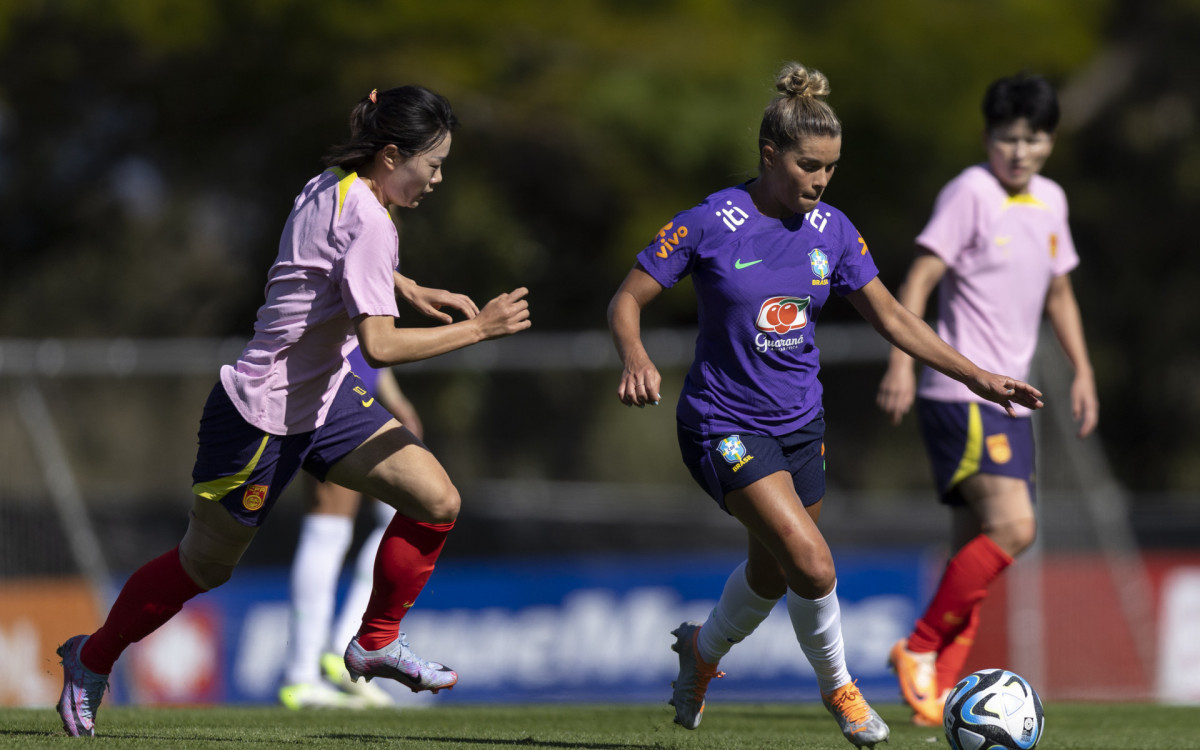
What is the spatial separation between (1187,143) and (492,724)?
50.4 feet

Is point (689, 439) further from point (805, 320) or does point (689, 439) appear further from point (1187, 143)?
point (1187, 143)

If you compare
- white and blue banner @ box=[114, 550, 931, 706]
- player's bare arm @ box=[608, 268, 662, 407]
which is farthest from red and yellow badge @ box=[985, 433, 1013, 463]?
white and blue banner @ box=[114, 550, 931, 706]

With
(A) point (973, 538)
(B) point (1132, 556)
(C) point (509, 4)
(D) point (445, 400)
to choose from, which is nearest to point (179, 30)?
(C) point (509, 4)

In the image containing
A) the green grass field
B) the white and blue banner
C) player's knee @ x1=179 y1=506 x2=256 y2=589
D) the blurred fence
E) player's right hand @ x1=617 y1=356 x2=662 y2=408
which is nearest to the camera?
player's right hand @ x1=617 y1=356 x2=662 y2=408

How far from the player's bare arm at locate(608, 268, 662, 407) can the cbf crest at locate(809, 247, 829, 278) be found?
0.51m

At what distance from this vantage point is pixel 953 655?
5.94m

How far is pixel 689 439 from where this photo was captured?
15.5 ft

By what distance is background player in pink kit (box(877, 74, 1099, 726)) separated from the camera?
584 centimetres

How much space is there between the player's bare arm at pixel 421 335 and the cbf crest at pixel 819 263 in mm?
997

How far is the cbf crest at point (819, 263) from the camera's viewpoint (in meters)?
4.68

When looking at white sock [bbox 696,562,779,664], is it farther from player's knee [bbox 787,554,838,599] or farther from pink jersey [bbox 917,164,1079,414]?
pink jersey [bbox 917,164,1079,414]

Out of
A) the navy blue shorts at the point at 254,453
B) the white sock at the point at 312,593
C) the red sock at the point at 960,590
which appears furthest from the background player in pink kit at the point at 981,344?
the white sock at the point at 312,593

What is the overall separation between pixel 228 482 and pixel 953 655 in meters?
3.05

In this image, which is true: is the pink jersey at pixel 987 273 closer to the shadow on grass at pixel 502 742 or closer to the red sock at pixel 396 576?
the shadow on grass at pixel 502 742
